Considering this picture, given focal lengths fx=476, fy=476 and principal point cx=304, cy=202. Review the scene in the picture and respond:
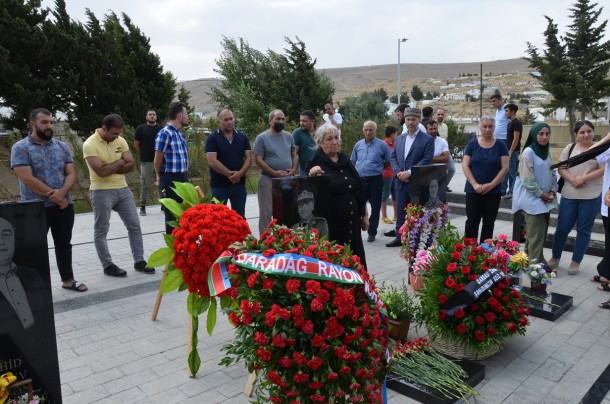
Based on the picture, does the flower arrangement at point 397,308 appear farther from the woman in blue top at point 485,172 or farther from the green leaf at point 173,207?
the woman in blue top at point 485,172

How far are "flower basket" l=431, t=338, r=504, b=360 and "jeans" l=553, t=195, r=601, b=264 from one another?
9.41ft

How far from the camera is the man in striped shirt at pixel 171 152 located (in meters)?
6.49

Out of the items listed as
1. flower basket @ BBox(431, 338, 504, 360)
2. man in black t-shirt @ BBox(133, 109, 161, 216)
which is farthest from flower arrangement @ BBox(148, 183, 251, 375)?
man in black t-shirt @ BBox(133, 109, 161, 216)

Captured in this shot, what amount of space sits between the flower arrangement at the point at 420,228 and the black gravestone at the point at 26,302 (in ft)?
12.7

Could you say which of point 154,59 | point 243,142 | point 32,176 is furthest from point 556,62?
point 32,176

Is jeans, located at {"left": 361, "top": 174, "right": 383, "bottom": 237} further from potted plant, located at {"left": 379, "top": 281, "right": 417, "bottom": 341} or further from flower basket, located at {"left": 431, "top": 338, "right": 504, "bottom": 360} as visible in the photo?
flower basket, located at {"left": 431, "top": 338, "right": 504, "bottom": 360}

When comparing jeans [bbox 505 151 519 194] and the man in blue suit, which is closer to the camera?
the man in blue suit

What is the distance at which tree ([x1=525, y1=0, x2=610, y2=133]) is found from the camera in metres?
38.3

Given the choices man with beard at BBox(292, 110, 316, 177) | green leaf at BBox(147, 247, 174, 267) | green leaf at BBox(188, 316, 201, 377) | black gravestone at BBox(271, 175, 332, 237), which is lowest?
green leaf at BBox(188, 316, 201, 377)

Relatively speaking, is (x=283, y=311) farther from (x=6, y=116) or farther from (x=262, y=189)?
(x=6, y=116)

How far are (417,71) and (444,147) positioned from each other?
14959 centimetres

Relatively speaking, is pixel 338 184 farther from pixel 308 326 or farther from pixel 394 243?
pixel 394 243

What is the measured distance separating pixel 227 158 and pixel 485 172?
331cm

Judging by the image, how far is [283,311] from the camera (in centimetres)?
218
